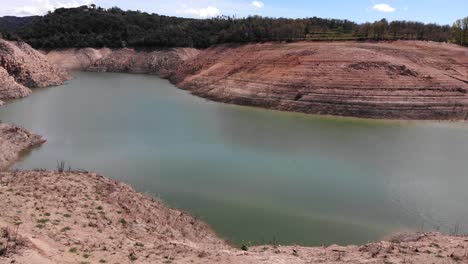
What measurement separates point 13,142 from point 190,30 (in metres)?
62.5

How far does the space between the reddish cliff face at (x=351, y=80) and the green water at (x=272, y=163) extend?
2413mm

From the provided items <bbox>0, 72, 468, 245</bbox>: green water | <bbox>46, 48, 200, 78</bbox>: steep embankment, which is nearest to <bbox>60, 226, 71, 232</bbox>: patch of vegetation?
<bbox>0, 72, 468, 245</bbox>: green water

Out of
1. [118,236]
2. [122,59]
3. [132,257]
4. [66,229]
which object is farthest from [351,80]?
[122,59]

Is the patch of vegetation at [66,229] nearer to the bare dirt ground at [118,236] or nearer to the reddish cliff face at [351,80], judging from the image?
the bare dirt ground at [118,236]

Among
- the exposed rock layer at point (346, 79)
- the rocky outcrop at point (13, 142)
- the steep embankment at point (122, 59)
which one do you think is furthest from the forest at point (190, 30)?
the rocky outcrop at point (13, 142)

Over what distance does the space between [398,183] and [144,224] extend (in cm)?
1139

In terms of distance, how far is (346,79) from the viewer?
39.7 meters

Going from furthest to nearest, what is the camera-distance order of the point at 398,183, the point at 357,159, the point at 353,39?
the point at 353,39 < the point at 357,159 < the point at 398,183

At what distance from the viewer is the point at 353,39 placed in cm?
5169

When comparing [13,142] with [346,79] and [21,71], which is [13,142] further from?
[21,71]

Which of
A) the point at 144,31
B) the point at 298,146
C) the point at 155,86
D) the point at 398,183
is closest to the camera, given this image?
the point at 398,183

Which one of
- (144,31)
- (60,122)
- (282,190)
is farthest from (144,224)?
(144,31)

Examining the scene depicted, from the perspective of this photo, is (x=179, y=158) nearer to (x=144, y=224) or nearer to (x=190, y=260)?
(x=144, y=224)

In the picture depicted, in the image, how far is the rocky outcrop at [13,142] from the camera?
21.2 meters
